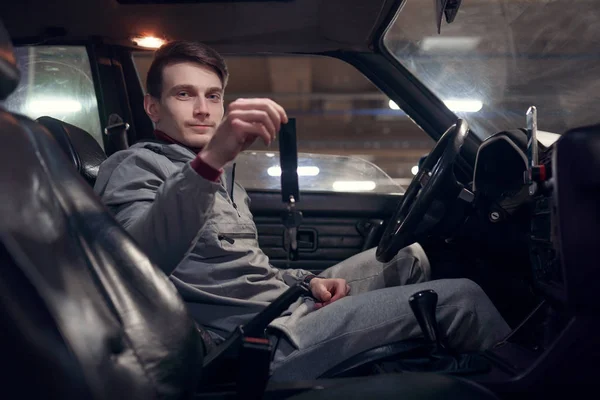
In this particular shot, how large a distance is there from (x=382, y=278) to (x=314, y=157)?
114 centimetres

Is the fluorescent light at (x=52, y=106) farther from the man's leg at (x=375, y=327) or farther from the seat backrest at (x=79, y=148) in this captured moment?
the man's leg at (x=375, y=327)

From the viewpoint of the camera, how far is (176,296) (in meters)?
0.78

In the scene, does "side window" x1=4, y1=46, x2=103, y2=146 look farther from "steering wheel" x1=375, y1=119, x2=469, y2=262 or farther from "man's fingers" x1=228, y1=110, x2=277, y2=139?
"man's fingers" x1=228, y1=110, x2=277, y2=139

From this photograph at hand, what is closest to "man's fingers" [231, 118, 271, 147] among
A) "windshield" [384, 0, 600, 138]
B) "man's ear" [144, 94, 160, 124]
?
"man's ear" [144, 94, 160, 124]

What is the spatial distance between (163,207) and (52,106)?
4.83 ft

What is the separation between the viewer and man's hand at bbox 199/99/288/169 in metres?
0.92

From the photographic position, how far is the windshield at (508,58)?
1.73 meters

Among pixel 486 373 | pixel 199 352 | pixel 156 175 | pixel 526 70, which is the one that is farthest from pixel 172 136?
pixel 526 70

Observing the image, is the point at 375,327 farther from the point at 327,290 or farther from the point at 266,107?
the point at 266,107

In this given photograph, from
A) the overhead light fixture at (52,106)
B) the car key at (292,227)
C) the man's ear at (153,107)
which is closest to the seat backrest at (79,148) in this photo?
the man's ear at (153,107)

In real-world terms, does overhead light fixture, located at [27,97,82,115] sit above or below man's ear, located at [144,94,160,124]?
above

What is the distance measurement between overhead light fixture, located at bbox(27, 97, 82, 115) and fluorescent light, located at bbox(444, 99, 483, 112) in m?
1.48

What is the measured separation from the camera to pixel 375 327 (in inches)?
48.6

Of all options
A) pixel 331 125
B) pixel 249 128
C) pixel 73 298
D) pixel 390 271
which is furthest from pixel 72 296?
pixel 331 125
